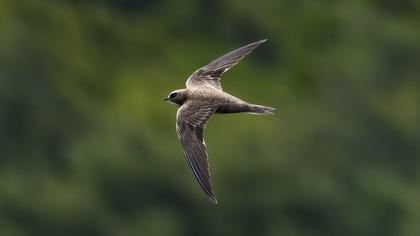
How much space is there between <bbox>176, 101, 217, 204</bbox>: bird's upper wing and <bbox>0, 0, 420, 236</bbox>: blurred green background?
38.5 m

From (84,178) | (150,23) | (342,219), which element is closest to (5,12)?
(150,23)

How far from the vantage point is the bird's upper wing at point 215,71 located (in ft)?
57.4

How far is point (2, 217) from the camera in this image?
58562 mm

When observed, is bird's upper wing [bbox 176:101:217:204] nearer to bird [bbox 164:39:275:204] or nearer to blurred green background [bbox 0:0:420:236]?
bird [bbox 164:39:275:204]

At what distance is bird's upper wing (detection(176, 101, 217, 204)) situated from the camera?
15636 mm

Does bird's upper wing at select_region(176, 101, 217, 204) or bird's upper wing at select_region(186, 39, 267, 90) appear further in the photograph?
bird's upper wing at select_region(186, 39, 267, 90)

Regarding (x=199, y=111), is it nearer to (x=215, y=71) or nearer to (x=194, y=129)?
(x=194, y=129)

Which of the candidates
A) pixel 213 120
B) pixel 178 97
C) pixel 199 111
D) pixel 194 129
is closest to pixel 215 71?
pixel 178 97

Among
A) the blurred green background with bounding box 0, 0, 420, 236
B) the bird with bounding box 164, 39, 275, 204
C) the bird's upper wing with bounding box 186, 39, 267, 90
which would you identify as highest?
the bird with bounding box 164, 39, 275, 204

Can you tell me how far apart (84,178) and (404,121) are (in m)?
16.3

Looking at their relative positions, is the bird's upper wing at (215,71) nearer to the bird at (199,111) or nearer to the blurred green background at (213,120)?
the bird at (199,111)

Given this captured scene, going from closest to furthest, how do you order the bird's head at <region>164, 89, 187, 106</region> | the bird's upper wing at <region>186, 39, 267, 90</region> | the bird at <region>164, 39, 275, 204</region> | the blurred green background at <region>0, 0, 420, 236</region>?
the bird at <region>164, 39, 275, 204</region> < the bird's head at <region>164, 89, 187, 106</region> < the bird's upper wing at <region>186, 39, 267, 90</region> < the blurred green background at <region>0, 0, 420, 236</region>

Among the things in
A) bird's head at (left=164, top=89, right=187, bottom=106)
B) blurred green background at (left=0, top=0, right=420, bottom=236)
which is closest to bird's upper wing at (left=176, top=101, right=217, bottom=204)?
bird's head at (left=164, top=89, right=187, bottom=106)

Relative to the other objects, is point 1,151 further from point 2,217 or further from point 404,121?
point 404,121
